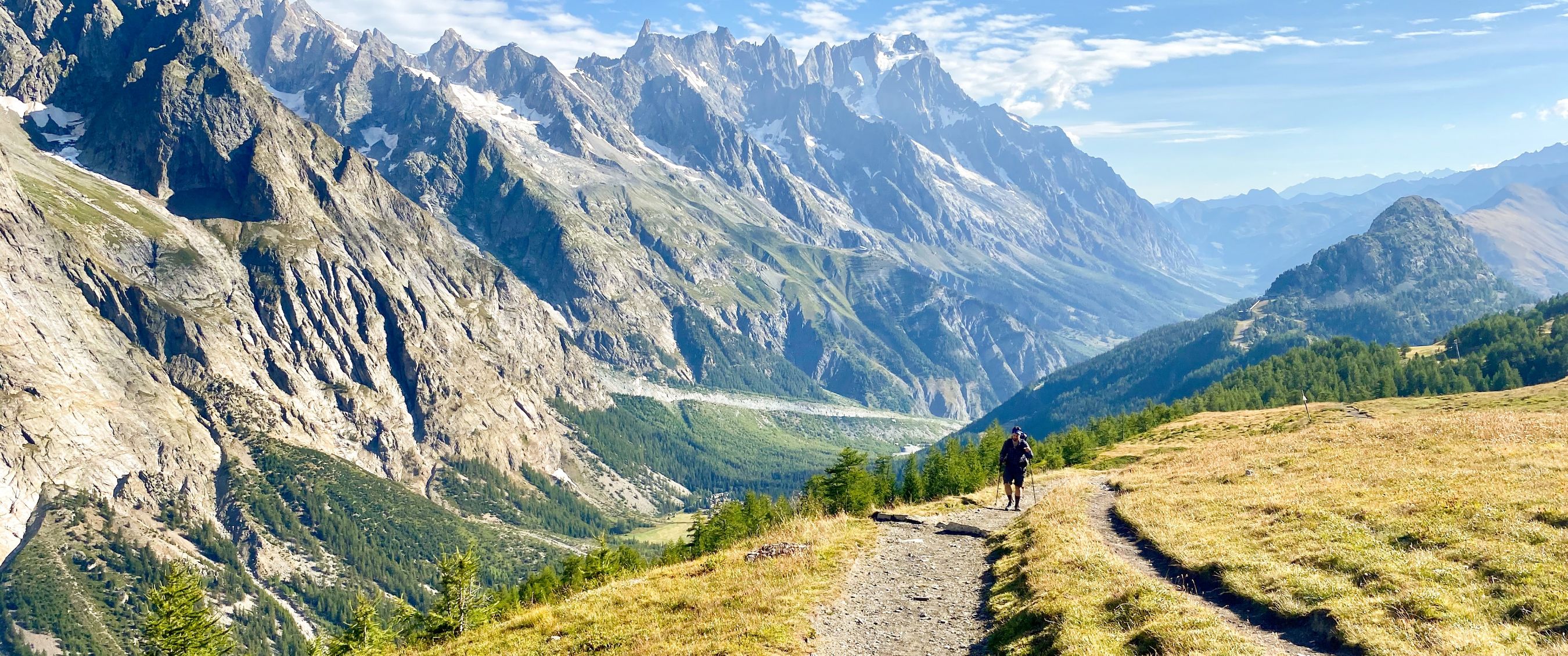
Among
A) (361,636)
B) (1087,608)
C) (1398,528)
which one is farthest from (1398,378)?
(361,636)

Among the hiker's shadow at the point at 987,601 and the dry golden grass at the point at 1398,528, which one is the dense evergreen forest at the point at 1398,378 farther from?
the hiker's shadow at the point at 987,601

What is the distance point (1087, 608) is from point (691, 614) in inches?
455

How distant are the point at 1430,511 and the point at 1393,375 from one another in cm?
19219

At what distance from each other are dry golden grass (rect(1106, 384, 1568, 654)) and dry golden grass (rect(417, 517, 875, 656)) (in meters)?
13.0

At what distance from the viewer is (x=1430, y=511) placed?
1071 inches

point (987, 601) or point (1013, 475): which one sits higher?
point (1013, 475)

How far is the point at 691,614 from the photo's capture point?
24.5 metres

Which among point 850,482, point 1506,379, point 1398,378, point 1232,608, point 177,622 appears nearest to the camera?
point 1232,608

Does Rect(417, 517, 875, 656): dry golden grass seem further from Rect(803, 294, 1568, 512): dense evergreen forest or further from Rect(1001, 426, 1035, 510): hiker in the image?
Rect(803, 294, 1568, 512): dense evergreen forest

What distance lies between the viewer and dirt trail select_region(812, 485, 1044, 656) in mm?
22281

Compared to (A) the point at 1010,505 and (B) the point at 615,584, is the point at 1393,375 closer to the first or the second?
(A) the point at 1010,505

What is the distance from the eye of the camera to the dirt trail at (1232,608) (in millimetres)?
18891

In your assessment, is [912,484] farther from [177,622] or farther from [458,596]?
[177,622]

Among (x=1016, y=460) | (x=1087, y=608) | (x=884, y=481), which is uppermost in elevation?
(x=1016, y=460)
